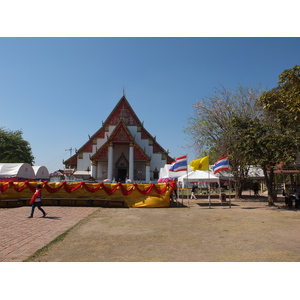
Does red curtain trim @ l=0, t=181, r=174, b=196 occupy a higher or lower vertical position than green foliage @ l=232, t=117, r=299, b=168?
lower

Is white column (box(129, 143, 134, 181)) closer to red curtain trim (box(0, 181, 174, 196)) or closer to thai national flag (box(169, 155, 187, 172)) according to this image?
red curtain trim (box(0, 181, 174, 196))

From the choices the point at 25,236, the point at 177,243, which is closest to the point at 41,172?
the point at 25,236

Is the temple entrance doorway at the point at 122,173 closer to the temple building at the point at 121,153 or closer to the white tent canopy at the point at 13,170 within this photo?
the temple building at the point at 121,153

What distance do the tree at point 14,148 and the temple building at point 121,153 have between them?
54.4 ft

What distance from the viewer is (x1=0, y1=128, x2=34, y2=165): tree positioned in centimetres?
4804

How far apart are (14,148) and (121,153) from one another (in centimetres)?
2656

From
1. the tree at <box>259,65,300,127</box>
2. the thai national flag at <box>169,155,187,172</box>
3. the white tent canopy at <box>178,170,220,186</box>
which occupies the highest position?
the tree at <box>259,65,300,127</box>

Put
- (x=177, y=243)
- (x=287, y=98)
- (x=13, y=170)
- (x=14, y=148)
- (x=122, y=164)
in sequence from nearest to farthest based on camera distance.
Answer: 1. (x=177, y=243)
2. (x=287, y=98)
3. (x=13, y=170)
4. (x=122, y=164)
5. (x=14, y=148)

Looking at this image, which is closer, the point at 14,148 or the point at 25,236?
the point at 25,236

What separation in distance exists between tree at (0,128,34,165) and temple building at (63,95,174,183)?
653 inches

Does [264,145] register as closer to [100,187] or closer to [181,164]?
[181,164]

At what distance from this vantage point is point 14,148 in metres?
49.9

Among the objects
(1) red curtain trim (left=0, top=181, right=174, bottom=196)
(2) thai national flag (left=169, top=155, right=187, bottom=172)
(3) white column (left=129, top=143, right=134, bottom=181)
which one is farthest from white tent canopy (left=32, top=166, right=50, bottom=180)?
(2) thai national flag (left=169, top=155, right=187, bottom=172)
